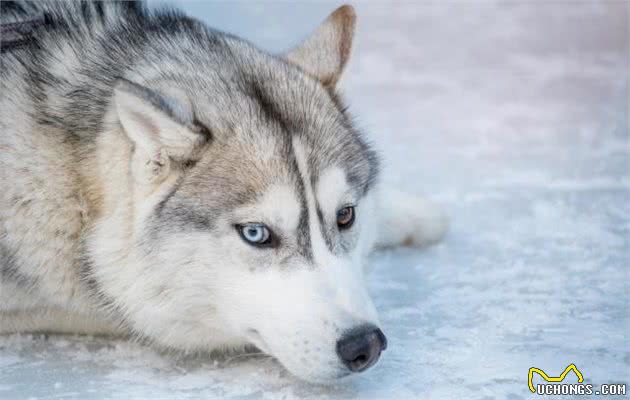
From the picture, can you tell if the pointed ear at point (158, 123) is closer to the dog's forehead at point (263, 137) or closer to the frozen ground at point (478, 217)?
the dog's forehead at point (263, 137)

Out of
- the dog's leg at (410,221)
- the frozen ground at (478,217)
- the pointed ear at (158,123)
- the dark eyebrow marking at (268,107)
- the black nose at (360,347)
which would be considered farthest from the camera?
the dog's leg at (410,221)

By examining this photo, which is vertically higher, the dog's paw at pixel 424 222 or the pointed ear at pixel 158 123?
the pointed ear at pixel 158 123

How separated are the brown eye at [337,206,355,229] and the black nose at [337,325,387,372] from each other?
567 mm

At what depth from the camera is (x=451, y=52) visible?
10.7 meters

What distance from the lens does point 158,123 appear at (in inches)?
150

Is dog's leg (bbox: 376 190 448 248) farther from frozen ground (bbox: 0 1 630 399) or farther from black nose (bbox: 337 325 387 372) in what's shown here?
black nose (bbox: 337 325 387 372)

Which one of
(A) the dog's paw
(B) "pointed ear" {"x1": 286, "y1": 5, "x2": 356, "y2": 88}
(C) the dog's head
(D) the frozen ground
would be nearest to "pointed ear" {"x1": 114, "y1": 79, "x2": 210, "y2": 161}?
(C) the dog's head

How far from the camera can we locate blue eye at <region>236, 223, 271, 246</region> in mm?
3771

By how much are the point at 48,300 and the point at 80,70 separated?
997mm

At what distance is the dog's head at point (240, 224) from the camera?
12.0 ft

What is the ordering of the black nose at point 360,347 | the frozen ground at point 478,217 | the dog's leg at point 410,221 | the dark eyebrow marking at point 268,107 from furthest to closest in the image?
the dog's leg at point 410,221
the frozen ground at point 478,217
the dark eyebrow marking at point 268,107
the black nose at point 360,347

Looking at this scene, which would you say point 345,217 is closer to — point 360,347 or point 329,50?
point 360,347

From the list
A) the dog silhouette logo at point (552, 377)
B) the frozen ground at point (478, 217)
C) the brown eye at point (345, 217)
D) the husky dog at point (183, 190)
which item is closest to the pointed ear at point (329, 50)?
the husky dog at point (183, 190)

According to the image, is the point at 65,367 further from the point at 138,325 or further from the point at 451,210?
the point at 451,210
